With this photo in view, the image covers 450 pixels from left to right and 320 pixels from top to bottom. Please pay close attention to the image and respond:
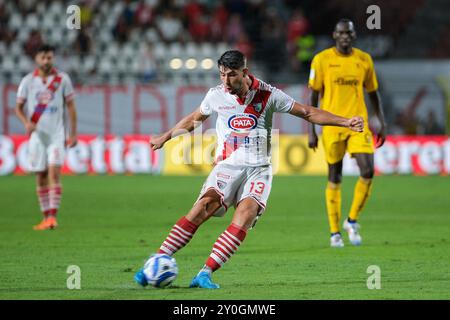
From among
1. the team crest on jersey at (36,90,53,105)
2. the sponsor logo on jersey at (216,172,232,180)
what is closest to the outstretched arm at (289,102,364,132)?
the sponsor logo on jersey at (216,172,232,180)

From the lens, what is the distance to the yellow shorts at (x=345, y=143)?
12.6 m

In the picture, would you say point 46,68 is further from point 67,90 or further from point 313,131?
point 313,131

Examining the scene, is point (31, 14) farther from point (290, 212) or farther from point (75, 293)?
point (75, 293)

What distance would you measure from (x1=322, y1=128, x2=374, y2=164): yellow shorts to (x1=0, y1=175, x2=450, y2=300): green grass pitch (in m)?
1.13

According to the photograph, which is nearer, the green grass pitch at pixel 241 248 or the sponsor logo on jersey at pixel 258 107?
the green grass pitch at pixel 241 248

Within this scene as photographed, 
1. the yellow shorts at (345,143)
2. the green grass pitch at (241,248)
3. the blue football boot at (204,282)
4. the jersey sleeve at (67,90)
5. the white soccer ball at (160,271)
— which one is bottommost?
the green grass pitch at (241,248)

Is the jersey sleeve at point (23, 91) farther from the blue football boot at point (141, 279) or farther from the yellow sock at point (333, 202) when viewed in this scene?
the blue football boot at point (141, 279)

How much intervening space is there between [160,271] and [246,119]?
1.57m

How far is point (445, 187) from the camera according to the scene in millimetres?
22078

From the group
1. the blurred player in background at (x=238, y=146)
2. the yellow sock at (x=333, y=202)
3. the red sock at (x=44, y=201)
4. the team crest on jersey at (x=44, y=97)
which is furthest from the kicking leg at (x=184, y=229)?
the team crest on jersey at (x=44, y=97)

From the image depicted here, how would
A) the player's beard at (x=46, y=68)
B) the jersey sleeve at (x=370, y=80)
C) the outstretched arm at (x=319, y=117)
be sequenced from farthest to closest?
the player's beard at (x=46, y=68)
the jersey sleeve at (x=370, y=80)
the outstretched arm at (x=319, y=117)

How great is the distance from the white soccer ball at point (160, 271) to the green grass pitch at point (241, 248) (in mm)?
94

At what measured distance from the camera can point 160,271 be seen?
8.73 m
